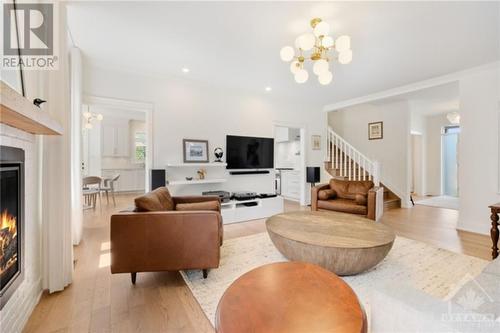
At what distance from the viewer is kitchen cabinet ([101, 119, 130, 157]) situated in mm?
7125

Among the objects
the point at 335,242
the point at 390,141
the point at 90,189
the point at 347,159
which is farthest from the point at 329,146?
the point at 90,189

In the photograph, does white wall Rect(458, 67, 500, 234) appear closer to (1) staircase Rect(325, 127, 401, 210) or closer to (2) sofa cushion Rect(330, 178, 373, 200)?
(2) sofa cushion Rect(330, 178, 373, 200)

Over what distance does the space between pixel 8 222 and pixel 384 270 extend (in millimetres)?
3070

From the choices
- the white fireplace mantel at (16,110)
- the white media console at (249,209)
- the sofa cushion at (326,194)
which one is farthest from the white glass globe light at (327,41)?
the white media console at (249,209)

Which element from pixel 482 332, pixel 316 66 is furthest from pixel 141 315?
pixel 316 66

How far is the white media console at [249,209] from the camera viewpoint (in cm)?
407

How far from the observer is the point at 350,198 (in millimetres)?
4168

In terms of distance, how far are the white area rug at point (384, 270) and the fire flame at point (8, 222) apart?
4.33 ft

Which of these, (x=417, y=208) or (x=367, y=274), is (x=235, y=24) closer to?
(x=367, y=274)

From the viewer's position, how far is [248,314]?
1.02m

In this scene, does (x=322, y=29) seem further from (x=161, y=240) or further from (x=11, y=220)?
(x=11, y=220)

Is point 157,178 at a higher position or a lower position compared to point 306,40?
lower

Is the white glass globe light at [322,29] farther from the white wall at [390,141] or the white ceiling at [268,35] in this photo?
the white wall at [390,141]

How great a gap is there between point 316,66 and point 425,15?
1.24 m
